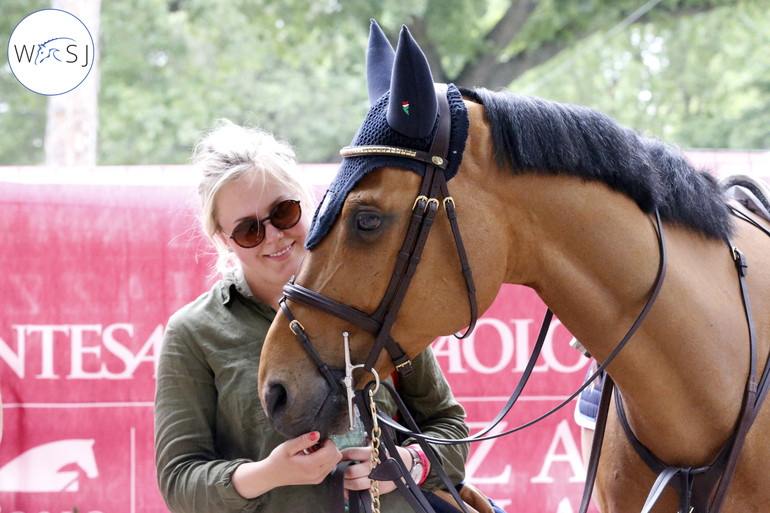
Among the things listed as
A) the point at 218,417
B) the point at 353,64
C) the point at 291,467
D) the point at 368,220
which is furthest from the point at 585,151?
the point at 353,64

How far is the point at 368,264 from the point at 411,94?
1.32 ft

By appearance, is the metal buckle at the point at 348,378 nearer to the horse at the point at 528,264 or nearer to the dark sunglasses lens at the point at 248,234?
the horse at the point at 528,264

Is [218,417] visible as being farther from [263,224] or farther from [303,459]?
[263,224]

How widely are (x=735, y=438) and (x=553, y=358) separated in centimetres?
234

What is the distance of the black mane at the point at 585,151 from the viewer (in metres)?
1.75

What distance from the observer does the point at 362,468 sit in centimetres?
195

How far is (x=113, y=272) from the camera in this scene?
4078mm

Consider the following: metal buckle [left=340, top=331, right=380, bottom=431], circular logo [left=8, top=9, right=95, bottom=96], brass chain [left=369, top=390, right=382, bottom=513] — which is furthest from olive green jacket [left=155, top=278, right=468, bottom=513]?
circular logo [left=8, top=9, right=95, bottom=96]

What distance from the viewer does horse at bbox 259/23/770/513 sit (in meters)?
1.72

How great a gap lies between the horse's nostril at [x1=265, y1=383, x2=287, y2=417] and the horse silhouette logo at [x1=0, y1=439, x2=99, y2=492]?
2713 mm

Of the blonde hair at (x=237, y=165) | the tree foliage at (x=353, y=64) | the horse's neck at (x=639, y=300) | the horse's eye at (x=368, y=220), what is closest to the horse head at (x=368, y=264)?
the horse's eye at (x=368, y=220)

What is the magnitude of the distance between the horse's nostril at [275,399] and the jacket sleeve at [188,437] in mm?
279

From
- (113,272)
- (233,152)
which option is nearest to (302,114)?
(113,272)

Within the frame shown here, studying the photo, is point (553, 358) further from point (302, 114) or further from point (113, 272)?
point (302, 114)
